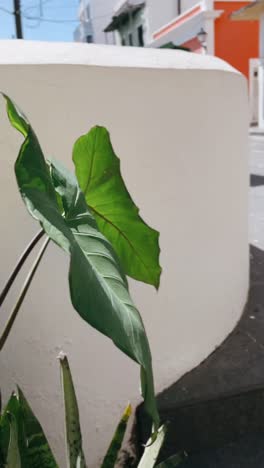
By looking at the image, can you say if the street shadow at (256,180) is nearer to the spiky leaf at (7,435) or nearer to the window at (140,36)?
the spiky leaf at (7,435)

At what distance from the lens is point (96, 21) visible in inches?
1101

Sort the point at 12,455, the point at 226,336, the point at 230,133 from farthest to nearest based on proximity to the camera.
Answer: the point at 226,336 → the point at 230,133 → the point at 12,455

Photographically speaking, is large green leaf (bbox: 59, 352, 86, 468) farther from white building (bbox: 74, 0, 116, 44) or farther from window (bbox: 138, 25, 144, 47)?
white building (bbox: 74, 0, 116, 44)

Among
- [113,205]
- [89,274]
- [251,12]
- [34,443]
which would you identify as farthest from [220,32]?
[89,274]

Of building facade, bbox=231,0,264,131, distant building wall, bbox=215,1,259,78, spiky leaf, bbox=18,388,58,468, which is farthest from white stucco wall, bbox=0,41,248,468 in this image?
A: distant building wall, bbox=215,1,259,78

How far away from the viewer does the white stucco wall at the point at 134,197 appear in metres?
1.46

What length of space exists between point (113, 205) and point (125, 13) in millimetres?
23891

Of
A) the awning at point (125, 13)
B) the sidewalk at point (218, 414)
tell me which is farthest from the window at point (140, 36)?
the sidewalk at point (218, 414)

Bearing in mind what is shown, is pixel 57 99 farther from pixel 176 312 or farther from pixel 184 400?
pixel 184 400

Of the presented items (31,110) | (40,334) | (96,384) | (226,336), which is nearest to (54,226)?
(31,110)

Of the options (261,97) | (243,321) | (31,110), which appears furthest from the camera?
(261,97)

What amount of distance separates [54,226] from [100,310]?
0.16 meters

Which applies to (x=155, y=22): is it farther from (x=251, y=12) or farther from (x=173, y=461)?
(x=173, y=461)

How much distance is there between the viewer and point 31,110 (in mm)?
1416
